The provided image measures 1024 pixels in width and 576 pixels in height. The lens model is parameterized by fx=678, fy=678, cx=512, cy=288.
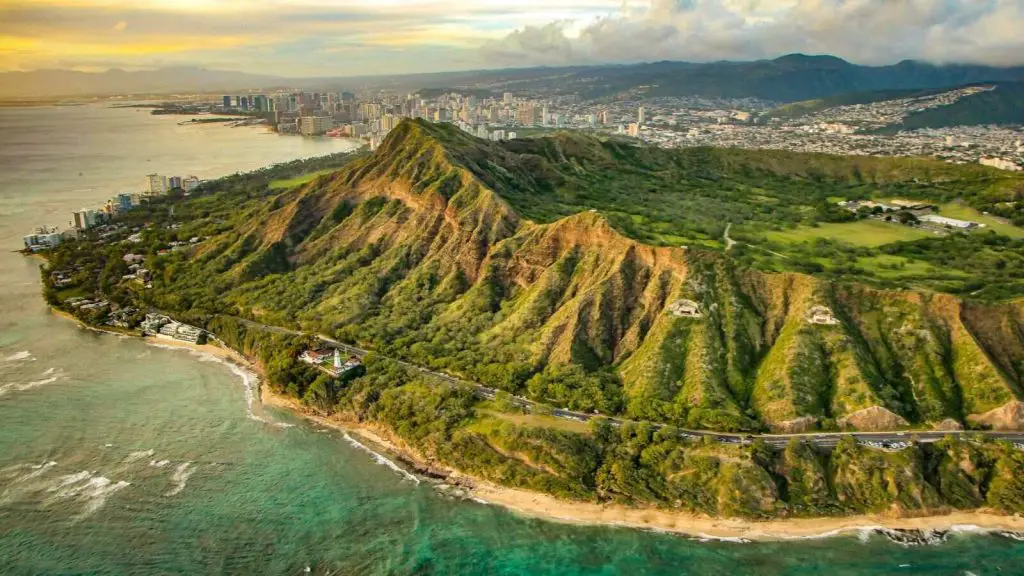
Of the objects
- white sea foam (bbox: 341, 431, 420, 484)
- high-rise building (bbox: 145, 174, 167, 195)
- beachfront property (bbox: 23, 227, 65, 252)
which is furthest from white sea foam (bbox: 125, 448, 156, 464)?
high-rise building (bbox: 145, 174, 167, 195)

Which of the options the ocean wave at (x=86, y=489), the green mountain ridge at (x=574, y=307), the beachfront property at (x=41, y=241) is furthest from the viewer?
the beachfront property at (x=41, y=241)

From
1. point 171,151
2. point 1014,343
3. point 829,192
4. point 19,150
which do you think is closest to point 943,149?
point 829,192

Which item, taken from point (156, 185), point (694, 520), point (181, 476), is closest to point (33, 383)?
point (181, 476)

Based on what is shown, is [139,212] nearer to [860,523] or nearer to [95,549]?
[95,549]

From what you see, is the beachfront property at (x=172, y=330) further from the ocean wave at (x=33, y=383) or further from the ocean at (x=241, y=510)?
the ocean wave at (x=33, y=383)

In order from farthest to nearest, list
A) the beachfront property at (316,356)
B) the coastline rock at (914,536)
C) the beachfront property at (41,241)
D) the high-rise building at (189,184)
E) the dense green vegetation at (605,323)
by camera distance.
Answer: the high-rise building at (189,184)
the beachfront property at (41,241)
the beachfront property at (316,356)
the dense green vegetation at (605,323)
the coastline rock at (914,536)

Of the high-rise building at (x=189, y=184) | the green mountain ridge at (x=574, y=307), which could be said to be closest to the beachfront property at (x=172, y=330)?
the green mountain ridge at (x=574, y=307)

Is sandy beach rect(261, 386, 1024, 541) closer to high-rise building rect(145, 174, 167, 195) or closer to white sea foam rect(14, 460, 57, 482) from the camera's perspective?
white sea foam rect(14, 460, 57, 482)
